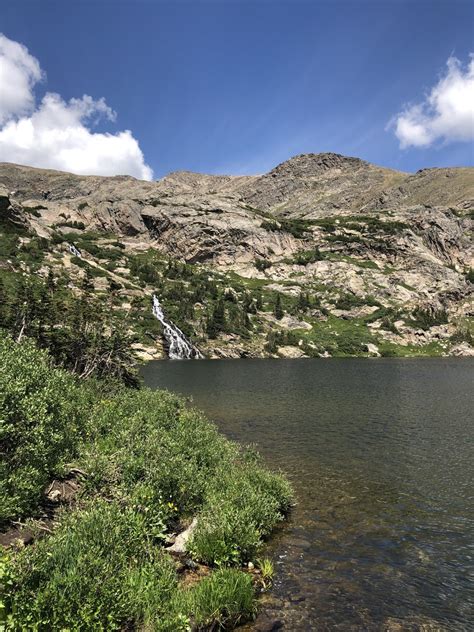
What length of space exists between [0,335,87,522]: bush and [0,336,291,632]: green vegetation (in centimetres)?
4

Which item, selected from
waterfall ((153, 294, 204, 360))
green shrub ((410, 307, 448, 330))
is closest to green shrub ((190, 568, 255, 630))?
waterfall ((153, 294, 204, 360))

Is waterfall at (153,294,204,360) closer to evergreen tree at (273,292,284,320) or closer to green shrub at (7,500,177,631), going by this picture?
evergreen tree at (273,292,284,320)

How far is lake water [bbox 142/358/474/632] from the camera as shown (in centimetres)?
1216

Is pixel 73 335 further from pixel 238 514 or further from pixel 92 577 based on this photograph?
pixel 92 577

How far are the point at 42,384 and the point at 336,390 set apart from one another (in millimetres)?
50845

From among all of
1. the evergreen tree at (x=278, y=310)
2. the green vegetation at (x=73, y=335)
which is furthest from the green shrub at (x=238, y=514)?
the evergreen tree at (x=278, y=310)

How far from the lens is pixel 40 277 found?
124875mm

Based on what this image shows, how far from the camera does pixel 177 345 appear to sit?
420 ft

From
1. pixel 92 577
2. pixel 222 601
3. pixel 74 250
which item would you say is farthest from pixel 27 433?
pixel 74 250

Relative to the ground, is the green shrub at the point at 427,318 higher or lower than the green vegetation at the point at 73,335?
higher

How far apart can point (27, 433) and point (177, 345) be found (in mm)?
115296

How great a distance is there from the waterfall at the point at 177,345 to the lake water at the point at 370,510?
76159 mm

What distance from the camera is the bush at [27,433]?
12117mm

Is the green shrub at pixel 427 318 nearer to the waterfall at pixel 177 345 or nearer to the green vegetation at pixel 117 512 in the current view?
the waterfall at pixel 177 345
